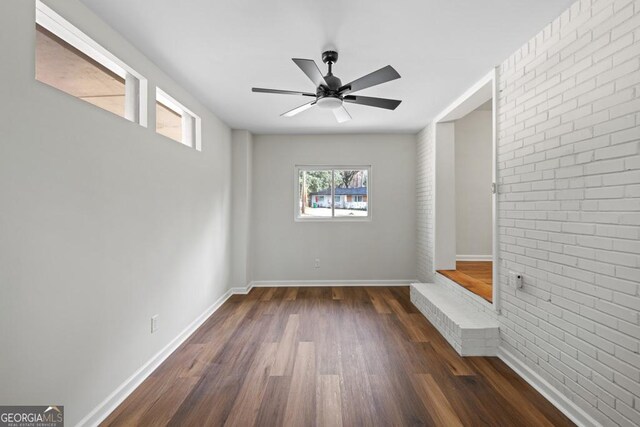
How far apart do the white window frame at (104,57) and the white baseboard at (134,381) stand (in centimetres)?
192

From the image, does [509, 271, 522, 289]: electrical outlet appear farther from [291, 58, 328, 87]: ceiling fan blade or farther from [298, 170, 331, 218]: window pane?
[298, 170, 331, 218]: window pane

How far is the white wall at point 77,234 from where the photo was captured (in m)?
1.38

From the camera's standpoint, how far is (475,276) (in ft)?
12.7

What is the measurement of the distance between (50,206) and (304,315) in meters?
2.76

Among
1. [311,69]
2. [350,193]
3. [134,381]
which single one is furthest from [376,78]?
[350,193]

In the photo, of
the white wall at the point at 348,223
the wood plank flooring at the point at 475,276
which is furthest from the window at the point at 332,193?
the wood plank flooring at the point at 475,276

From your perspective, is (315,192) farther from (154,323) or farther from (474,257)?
(154,323)

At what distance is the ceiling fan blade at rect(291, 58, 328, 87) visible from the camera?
197cm

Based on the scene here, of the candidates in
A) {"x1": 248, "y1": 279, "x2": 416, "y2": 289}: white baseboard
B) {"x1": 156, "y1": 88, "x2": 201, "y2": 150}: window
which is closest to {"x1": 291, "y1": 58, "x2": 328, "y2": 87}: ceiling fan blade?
{"x1": 156, "y1": 88, "x2": 201, "y2": 150}: window

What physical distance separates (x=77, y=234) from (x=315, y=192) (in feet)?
12.4

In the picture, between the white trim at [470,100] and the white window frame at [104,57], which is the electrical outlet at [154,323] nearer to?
the white window frame at [104,57]

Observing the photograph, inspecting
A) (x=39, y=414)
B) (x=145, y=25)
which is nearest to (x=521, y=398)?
(x=39, y=414)

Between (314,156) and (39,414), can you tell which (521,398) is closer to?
(39,414)

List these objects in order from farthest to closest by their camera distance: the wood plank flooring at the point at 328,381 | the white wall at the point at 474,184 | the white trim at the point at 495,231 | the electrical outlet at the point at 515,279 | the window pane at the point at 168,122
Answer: the white wall at the point at 474,184 → the window pane at the point at 168,122 → the white trim at the point at 495,231 → the electrical outlet at the point at 515,279 → the wood plank flooring at the point at 328,381
